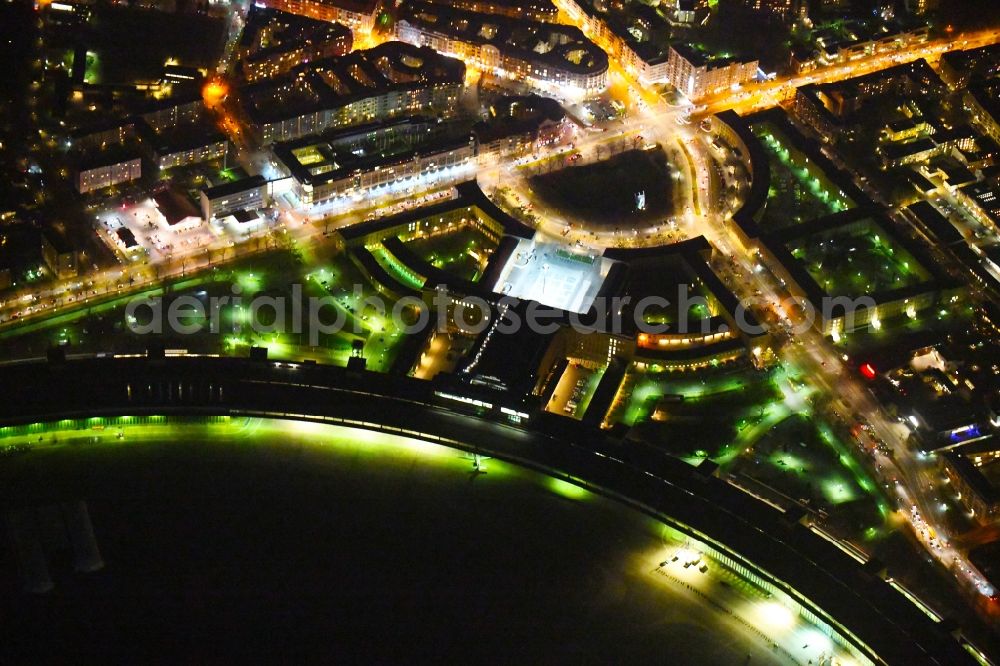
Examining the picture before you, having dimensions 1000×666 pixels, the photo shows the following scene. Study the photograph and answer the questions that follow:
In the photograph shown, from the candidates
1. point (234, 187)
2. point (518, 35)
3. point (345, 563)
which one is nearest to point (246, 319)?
point (234, 187)

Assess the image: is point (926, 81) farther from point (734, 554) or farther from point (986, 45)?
point (734, 554)

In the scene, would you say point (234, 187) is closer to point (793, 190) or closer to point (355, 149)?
point (355, 149)

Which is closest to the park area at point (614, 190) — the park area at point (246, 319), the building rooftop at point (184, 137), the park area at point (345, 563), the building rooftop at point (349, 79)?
the building rooftop at point (349, 79)

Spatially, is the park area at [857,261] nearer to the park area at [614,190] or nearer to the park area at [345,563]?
the park area at [614,190]

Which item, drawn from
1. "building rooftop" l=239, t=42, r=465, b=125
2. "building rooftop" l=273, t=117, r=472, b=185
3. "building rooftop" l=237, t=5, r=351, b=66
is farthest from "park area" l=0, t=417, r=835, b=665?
"building rooftop" l=237, t=5, r=351, b=66

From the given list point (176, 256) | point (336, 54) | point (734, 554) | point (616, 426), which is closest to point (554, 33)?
point (336, 54)
